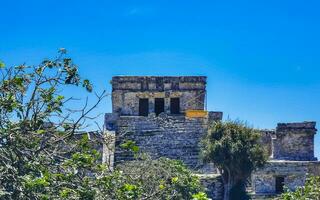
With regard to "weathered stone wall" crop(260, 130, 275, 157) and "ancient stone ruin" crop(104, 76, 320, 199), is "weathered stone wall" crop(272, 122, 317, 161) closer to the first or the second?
"ancient stone ruin" crop(104, 76, 320, 199)

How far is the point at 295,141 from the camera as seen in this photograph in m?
24.1

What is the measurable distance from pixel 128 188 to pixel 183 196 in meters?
8.63

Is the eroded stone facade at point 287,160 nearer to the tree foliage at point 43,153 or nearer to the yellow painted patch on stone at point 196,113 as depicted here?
the yellow painted patch on stone at point 196,113

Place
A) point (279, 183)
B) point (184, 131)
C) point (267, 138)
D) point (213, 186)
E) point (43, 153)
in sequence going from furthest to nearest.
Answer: point (267, 138), point (184, 131), point (279, 183), point (213, 186), point (43, 153)

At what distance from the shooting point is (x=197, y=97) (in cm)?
2616

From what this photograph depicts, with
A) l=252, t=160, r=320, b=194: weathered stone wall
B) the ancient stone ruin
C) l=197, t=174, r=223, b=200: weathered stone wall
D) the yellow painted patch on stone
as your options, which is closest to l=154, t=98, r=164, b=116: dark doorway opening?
the ancient stone ruin

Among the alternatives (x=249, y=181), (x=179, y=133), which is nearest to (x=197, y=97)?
(x=179, y=133)

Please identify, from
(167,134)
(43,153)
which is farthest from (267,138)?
(43,153)

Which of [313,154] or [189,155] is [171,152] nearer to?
[189,155]

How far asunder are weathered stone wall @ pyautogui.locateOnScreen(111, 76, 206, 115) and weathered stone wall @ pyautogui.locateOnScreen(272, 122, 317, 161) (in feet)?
11.0

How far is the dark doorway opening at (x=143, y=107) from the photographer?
85.7 feet

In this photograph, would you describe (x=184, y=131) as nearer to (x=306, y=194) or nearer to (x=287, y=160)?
(x=287, y=160)

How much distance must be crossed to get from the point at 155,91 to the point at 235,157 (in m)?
6.70

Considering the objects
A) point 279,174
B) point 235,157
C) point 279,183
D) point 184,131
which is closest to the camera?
point 235,157
